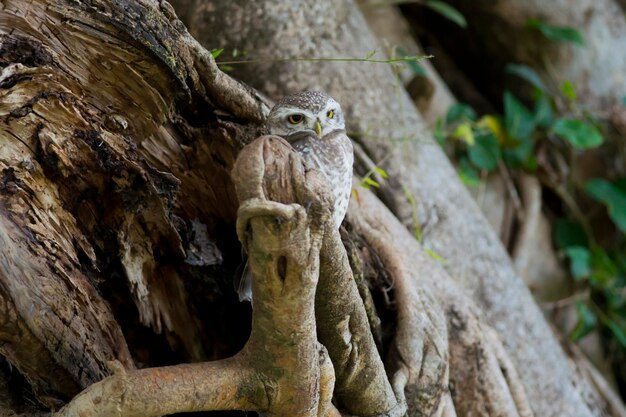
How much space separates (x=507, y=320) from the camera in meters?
2.39

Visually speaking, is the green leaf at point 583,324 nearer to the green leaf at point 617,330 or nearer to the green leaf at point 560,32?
the green leaf at point 617,330

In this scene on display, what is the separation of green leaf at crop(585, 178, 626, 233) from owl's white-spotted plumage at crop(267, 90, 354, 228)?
1.90m

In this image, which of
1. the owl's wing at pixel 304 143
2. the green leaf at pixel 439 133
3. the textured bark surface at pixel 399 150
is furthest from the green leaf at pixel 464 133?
the owl's wing at pixel 304 143

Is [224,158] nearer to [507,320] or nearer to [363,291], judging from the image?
[363,291]

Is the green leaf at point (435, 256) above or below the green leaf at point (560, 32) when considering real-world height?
below

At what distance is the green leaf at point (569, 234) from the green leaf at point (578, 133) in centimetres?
39

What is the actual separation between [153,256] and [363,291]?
0.44 m

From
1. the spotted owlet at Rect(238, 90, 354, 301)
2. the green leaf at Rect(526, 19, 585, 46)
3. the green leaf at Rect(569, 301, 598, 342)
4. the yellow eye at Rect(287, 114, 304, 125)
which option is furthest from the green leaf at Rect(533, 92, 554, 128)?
the yellow eye at Rect(287, 114, 304, 125)

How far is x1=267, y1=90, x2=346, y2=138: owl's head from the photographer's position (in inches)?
63.0

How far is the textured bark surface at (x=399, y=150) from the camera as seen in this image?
224cm

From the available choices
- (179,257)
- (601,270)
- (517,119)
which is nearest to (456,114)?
(517,119)

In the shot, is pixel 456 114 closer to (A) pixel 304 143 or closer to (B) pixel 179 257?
(A) pixel 304 143

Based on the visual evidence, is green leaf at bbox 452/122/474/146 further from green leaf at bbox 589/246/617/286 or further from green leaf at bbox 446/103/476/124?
green leaf at bbox 589/246/617/286

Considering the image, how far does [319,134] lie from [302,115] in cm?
5
